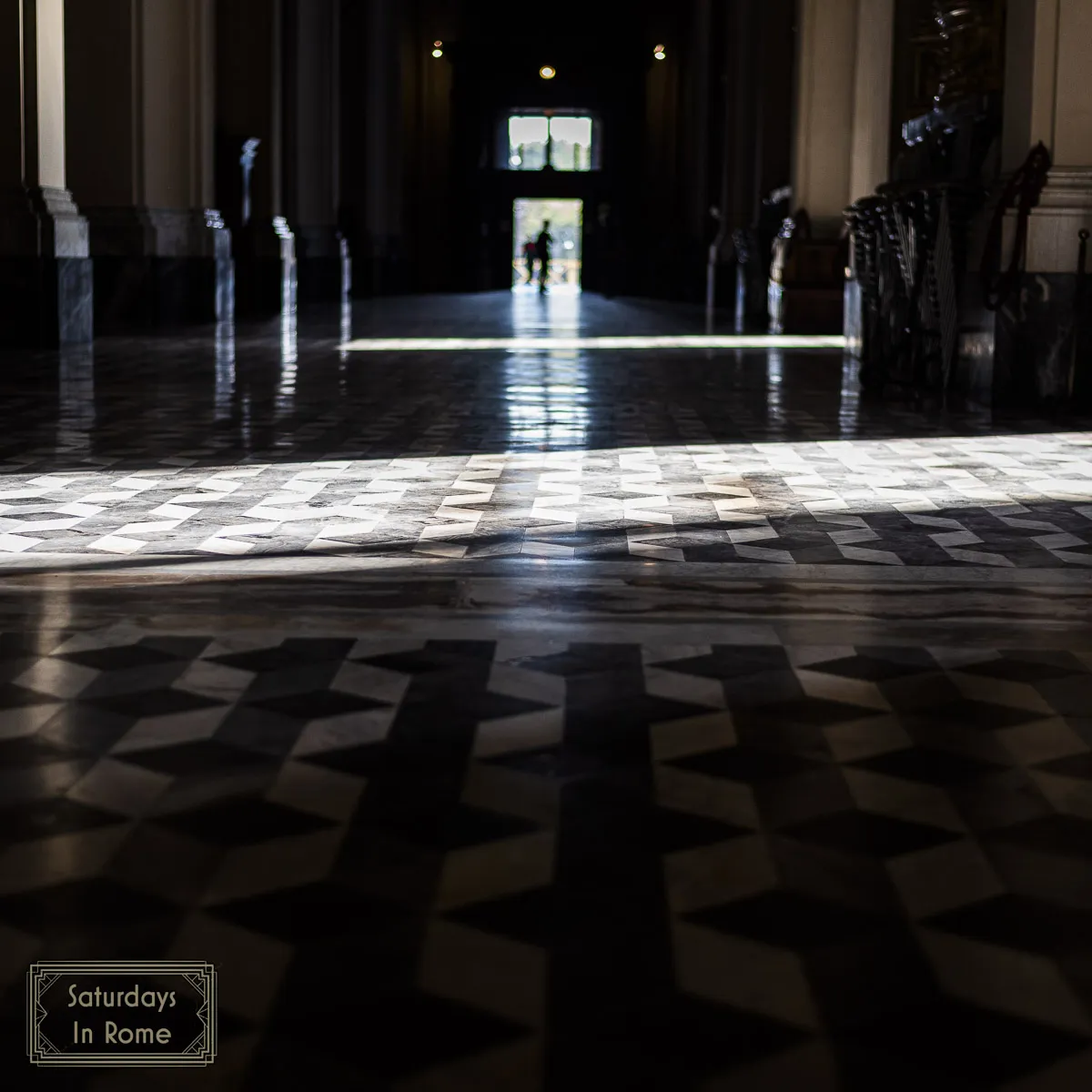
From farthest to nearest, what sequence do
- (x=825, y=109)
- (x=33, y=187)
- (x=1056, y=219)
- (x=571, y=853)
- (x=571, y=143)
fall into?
(x=571, y=143), (x=825, y=109), (x=33, y=187), (x=1056, y=219), (x=571, y=853)

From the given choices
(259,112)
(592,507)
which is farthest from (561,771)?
(259,112)

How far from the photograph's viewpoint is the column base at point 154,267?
59.9 feet

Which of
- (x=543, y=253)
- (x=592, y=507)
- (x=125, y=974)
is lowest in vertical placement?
(x=125, y=974)

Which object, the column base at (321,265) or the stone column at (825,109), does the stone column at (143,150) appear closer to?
the stone column at (825,109)

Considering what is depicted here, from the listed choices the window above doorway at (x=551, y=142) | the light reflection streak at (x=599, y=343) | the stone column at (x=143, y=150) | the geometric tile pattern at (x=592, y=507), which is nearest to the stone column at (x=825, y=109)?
the light reflection streak at (x=599, y=343)

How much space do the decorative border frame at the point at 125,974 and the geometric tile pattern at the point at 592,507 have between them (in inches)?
115

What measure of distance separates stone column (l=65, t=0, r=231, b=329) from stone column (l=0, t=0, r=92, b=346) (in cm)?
354

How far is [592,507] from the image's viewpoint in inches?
237

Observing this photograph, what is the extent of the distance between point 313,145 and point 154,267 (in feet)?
33.9

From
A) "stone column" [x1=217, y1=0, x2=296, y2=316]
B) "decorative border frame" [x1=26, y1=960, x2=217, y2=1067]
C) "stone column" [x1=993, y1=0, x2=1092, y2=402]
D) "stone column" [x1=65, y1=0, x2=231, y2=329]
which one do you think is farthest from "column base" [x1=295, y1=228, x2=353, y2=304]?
"decorative border frame" [x1=26, y1=960, x2=217, y2=1067]

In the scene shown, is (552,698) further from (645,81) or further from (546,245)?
(645,81)

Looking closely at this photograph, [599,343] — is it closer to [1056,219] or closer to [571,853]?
[1056,219]

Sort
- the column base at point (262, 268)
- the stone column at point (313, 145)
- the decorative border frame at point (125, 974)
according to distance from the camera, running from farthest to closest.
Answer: the stone column at point (313, 145) < the column base at point (262, 268) < the decorative border frame at point (125, 974)

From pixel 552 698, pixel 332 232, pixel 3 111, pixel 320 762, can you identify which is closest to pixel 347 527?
pixel 552 698
